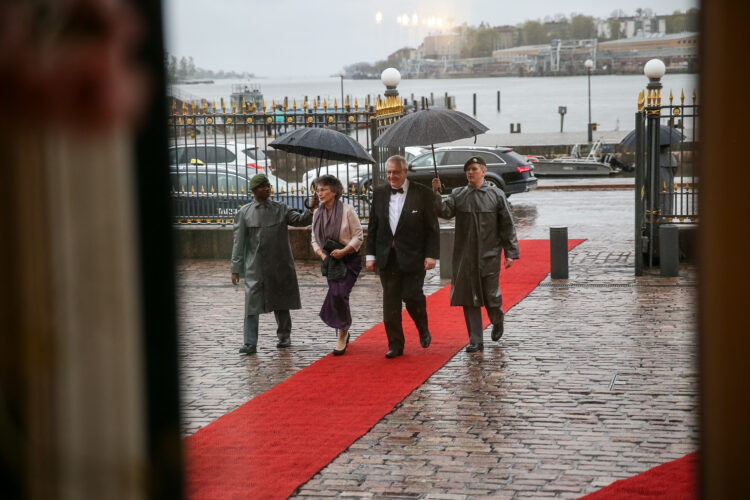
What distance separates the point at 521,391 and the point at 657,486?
217 centimetres

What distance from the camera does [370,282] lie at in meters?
13.1

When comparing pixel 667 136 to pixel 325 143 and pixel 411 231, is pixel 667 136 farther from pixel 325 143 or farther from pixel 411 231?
pixel 411 231

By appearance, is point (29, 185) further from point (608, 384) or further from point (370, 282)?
point (370, 282)

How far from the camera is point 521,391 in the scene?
712 centimetres

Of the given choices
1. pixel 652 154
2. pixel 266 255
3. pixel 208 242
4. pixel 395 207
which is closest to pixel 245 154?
pixel 208 242

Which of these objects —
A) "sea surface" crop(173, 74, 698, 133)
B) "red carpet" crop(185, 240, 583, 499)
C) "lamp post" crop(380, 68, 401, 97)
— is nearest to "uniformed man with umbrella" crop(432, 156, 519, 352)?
"red carpet" crop(185, 240, 583, 499)

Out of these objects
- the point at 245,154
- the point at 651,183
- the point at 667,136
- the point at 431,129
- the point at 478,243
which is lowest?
the point at 478,243

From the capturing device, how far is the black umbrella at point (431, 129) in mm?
8961

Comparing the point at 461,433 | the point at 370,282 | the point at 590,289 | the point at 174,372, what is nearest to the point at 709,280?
the point at 174,372

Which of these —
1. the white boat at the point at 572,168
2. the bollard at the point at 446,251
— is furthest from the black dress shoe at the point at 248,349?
the white boat at the point at 572,168

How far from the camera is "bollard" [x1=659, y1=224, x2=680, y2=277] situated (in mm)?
12430

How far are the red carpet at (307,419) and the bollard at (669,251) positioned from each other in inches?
159

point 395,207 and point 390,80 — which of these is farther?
point 390,80

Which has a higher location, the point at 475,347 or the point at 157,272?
the point at 157,272
